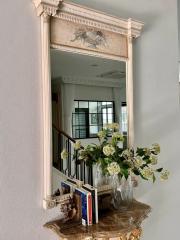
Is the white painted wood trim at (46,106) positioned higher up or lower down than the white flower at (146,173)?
higher up

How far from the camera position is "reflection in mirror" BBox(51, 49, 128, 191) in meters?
1.36

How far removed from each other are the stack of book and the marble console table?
39 mm

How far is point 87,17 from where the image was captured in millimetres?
1443

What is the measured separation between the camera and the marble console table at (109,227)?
118cm

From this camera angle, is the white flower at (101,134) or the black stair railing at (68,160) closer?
the black stair railing at (68,160)

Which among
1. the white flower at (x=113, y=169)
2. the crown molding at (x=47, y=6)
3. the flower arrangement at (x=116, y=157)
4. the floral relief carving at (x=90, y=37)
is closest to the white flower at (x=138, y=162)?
the flower arrangement at (x=116, y=157)

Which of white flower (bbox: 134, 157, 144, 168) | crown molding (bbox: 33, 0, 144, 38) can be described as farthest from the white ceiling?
white flower (bbox: 134, 157, 144, 168)

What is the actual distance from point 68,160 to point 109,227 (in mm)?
436

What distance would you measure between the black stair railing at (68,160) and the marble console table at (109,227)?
256 mm

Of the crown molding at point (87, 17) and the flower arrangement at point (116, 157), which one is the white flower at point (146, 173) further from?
the crown molding at point (87, 17)

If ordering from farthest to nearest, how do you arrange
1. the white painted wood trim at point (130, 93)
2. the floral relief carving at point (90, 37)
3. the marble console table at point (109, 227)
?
the white painted wood trim at point (130, 93) < the floral relief carving at point (90, 37) < the marble console table at point (109, 227)

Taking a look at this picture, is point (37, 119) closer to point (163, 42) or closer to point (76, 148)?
point (76, 148)

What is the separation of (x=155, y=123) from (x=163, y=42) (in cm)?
72

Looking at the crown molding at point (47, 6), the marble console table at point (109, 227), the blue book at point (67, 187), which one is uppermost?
the crown molding at point (47, 6)
